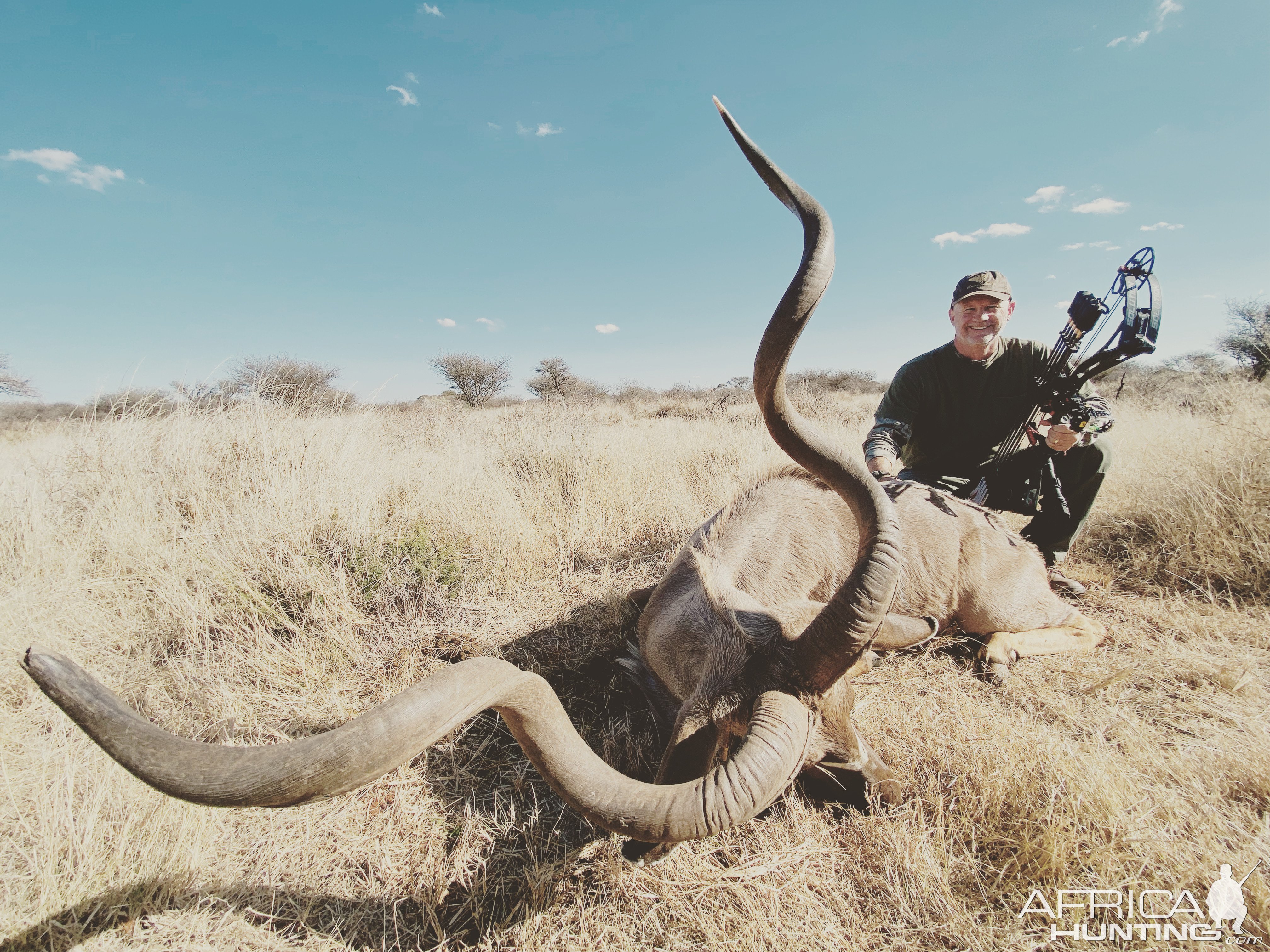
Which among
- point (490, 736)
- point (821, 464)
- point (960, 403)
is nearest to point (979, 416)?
point (960, 403)

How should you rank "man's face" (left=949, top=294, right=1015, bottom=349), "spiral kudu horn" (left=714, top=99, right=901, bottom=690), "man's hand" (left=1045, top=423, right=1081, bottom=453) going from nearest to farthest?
"spiral kudu horn" (left=714, top=99, right=901, bottom=690)
"man's hand" (left=1045, top=423, right=1081, bottom=453)
"man's face" (left=949, top=294, right=1015, bottom=349)

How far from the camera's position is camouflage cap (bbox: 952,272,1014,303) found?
13.2 feet

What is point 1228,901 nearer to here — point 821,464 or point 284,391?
point 821,464

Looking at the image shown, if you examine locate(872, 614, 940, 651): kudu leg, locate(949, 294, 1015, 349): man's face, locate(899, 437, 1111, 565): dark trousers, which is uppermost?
locate(949, 294, 1015, 349): man's face

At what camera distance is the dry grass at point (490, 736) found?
1.67 m

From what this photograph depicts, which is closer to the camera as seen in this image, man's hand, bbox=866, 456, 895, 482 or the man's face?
man's hand, bbox=866, 456, 895, 482

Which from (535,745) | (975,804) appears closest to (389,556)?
(535,745)

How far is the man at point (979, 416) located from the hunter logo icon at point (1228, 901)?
2.60 m

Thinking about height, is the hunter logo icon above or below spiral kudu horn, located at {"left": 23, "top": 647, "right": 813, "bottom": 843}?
below

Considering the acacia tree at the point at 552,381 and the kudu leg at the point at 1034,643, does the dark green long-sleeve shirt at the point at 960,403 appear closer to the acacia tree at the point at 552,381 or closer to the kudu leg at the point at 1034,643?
the kudu leg at the point at 1034,643

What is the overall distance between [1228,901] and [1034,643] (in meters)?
1.59

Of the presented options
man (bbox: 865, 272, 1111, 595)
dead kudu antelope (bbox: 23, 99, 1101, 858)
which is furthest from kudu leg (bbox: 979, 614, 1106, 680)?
man (bbox: 865, 272, 1111, 595)

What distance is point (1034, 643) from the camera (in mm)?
2980

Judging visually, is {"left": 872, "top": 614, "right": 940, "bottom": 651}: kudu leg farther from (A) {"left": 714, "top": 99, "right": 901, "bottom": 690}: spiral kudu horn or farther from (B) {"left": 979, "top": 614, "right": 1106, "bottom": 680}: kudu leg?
(B) {"left": 979, "top": 614, "right": 1106, "bottom": 680}: kudu leg
